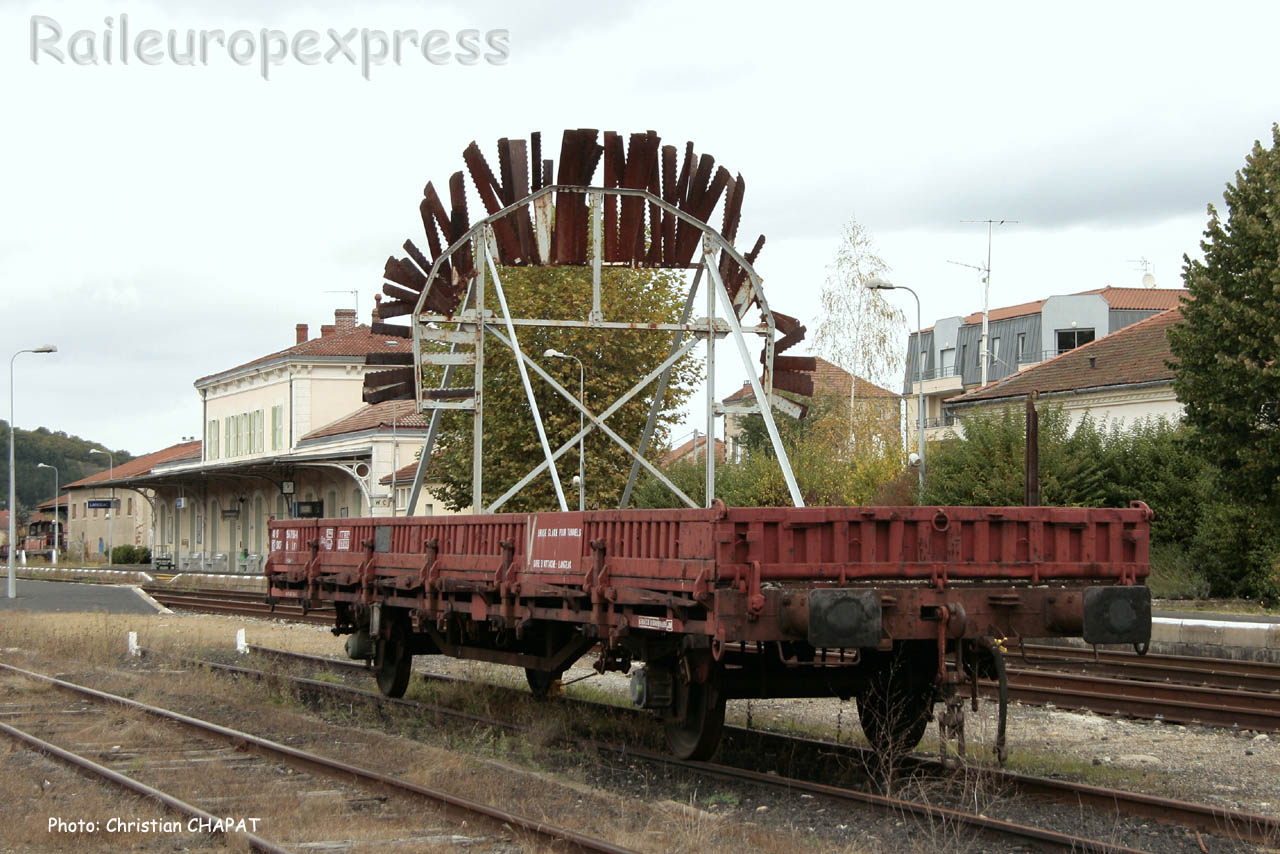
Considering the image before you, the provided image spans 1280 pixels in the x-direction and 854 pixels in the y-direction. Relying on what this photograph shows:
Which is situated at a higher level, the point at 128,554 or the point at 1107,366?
the point at 1107,366

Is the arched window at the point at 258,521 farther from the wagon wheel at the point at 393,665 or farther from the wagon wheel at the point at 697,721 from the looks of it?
the wagon wheel at the point at 697,721

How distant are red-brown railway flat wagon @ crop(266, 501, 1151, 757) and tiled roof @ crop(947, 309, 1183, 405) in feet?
104

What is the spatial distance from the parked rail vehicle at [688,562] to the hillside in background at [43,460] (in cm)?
15678

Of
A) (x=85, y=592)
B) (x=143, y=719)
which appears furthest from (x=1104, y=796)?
(x=85, y=592)

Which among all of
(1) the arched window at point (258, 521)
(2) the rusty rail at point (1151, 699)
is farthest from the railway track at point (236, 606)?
(1) the arched window at point (258, 521)

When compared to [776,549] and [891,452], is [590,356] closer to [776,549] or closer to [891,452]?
[891,452]

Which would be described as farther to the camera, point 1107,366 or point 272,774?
point 1107,366

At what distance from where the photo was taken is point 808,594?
8.82 m

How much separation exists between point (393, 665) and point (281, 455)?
51.0m

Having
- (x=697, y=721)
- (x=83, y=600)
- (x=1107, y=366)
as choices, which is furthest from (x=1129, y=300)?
(x=697, y=721)

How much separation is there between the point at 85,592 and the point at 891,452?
2493 centimetres

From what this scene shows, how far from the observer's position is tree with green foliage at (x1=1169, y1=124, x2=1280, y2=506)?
25.1m

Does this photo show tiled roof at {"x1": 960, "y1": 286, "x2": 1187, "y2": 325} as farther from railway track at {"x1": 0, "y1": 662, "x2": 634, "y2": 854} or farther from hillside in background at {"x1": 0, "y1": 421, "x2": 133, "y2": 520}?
hillside in background at {"x1": 0, "y1": 421, "x2": 133, "y2": 520}

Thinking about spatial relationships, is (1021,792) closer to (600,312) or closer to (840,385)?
(600,312)
